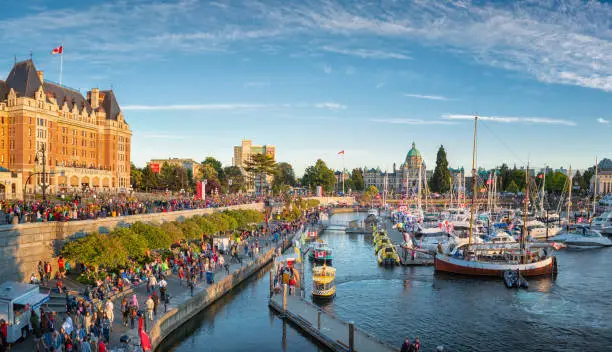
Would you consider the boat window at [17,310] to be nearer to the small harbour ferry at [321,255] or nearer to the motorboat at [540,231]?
the small harbour ferry at [321,255]

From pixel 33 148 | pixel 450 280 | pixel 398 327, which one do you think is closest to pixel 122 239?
pixel 398 327

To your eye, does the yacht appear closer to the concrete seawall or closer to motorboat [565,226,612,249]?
motorboat [565,226,612,249]

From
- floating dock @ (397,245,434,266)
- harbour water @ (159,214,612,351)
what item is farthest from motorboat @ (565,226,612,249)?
floating dock @ (397,245,434,266)

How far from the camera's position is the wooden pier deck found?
2262 centimetres

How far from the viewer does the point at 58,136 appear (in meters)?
69.7

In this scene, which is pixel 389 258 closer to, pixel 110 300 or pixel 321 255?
pixel 321 255

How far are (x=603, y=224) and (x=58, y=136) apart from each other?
92301mm

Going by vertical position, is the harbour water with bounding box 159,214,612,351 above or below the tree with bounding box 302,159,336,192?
below

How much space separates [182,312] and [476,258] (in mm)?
29340

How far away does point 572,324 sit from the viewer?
98.9 ft

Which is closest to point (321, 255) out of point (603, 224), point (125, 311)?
point (125, 311)

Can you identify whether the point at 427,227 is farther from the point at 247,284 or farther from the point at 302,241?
the point at 247,284

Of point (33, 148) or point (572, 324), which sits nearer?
point (572, 324)

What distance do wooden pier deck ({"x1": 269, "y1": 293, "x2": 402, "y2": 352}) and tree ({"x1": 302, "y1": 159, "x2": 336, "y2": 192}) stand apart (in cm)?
13522
